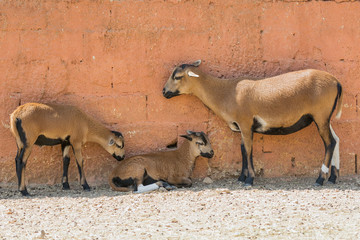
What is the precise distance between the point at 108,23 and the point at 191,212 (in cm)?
348

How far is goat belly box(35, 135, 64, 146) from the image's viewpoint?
25.5 feet

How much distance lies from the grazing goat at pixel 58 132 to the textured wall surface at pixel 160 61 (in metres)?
0.27

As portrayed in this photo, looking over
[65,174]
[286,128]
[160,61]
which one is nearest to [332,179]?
[286,128]

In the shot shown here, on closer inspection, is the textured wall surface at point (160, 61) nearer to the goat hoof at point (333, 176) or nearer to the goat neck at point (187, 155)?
the goat neck at point (187, 155)

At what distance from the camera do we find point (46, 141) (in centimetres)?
784

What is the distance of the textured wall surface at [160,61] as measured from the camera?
8258 millimetres

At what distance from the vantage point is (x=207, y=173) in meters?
8.57

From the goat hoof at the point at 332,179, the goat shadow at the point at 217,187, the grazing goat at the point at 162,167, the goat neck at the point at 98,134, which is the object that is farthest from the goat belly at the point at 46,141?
the goat hoof at the point at 332,179

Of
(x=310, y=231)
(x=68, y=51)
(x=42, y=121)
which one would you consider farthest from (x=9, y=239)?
(x=68, y=51)

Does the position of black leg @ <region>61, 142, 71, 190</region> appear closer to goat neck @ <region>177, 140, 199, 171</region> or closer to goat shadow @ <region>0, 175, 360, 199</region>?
goat shadow @ <region>0, 175, 360, 199</region>

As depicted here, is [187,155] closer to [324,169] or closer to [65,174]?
[65,174]

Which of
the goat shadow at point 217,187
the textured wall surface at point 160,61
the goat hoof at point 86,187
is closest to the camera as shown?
the goat shadow at point 217,187

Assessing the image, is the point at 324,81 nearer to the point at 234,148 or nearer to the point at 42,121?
the point at 234,148

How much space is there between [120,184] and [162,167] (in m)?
0.68
